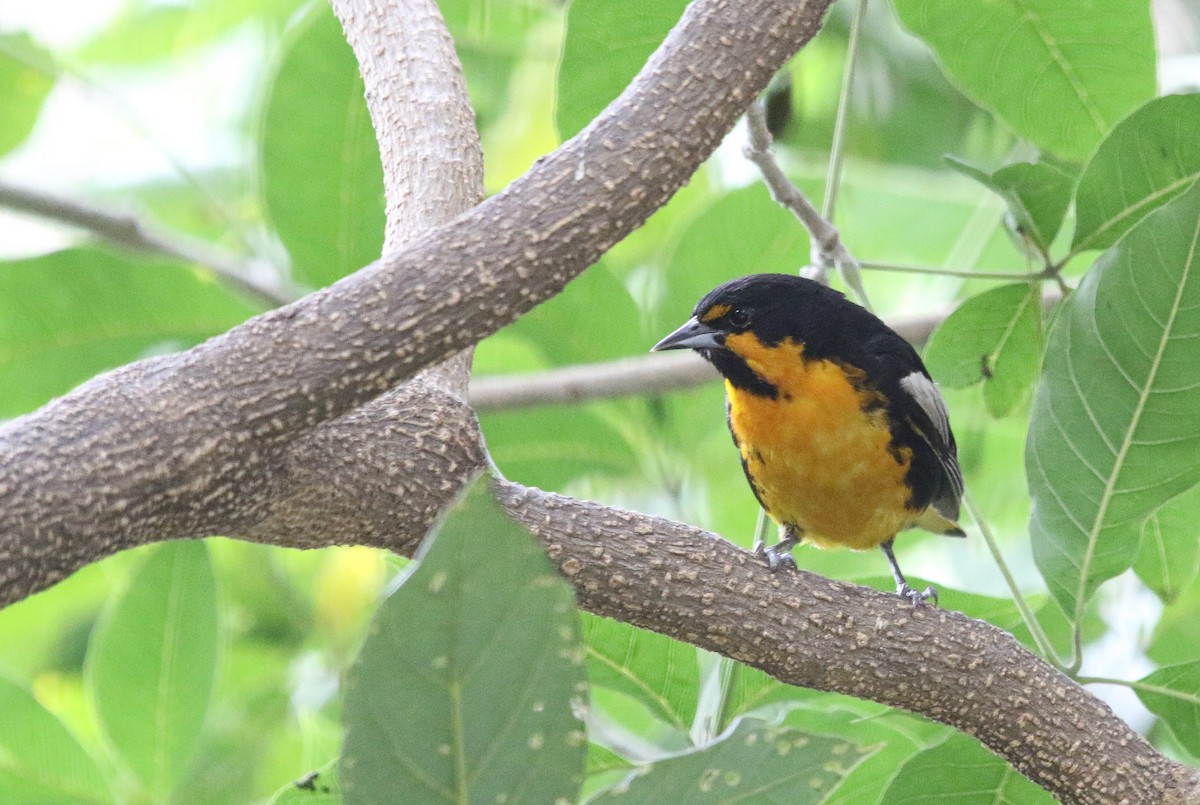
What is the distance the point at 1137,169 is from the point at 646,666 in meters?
1.35

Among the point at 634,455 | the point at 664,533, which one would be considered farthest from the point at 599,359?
the point at 664,533

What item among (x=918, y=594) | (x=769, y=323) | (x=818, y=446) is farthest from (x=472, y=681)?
(x=769, y=323)

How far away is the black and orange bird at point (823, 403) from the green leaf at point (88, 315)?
4.20 ft

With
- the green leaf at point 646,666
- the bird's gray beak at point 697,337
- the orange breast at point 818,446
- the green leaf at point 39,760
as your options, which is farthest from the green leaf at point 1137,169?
the green leaf at point 39,760

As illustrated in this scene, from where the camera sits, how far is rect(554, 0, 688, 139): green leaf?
2.69 m

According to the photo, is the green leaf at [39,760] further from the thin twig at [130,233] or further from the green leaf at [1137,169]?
the green leaf at [1137,169]

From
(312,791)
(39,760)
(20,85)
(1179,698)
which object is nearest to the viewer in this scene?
(312,791)

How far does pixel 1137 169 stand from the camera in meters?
2.49

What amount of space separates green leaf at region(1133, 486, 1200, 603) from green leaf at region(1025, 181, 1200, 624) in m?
0.48

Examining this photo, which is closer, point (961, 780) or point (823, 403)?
point (961, 780)

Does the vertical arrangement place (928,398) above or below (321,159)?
below

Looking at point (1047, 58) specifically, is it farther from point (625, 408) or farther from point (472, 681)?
point (472, 681)

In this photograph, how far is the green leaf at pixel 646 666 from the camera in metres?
2.35

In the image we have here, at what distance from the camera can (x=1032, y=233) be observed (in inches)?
104
